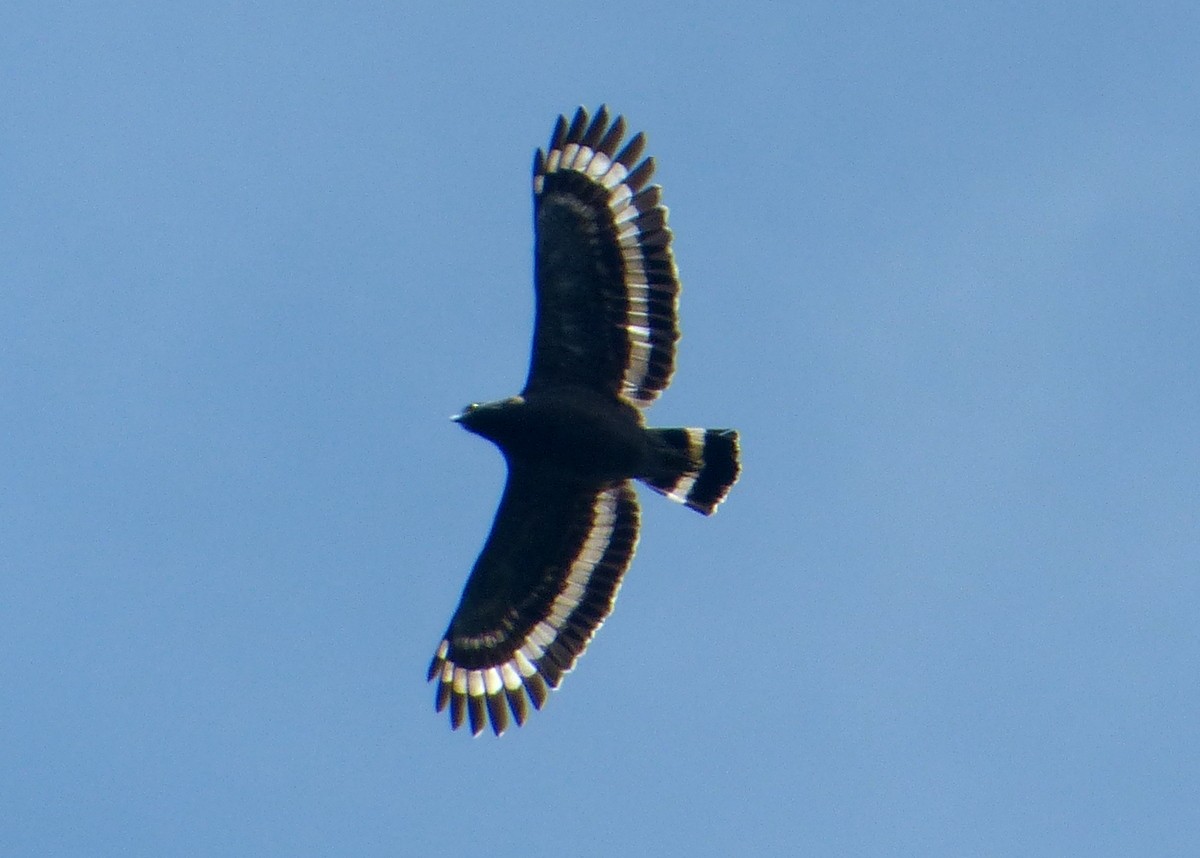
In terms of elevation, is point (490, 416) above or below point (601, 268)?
below

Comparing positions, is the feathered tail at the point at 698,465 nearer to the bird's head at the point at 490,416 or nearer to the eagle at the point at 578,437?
the eagle at the point at 578,437

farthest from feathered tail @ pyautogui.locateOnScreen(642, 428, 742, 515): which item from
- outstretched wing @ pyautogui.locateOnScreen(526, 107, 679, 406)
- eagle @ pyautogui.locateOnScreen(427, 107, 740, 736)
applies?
outstretched wing @ pyautogui.locateOnScreen(526, 107, 679, 406)

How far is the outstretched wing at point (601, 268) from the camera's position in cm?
2098

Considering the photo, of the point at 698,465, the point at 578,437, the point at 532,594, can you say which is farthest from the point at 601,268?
the point at 532,594

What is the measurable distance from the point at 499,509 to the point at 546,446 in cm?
104

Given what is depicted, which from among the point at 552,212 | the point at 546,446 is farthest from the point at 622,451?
the point at 552,212

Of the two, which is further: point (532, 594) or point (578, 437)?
point (532, 594)

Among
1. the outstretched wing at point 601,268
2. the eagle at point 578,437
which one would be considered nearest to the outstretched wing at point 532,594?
the eagle at point 578,437

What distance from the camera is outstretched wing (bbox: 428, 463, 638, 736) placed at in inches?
856

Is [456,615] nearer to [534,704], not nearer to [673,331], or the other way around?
[534,704]

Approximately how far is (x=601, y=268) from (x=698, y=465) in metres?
1.93

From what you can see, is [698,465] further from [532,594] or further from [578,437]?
[532,594]

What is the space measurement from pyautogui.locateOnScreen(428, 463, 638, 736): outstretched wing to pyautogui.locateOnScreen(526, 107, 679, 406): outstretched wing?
1.11 metres

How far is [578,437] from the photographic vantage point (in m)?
21.1
